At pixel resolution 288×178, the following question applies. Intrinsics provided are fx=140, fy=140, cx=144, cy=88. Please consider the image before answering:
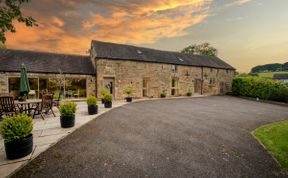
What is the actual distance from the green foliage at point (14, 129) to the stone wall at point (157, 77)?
11039 millimetres

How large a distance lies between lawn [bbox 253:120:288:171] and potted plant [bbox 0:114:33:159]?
6.65m

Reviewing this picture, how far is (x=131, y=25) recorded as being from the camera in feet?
47.7

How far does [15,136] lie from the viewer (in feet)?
11.2

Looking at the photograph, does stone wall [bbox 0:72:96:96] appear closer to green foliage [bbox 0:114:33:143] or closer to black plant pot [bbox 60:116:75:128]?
black plant pot [bbox 60:116:75:128]

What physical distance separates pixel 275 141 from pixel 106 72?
44.7 ft

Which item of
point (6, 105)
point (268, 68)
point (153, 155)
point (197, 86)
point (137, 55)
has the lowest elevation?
point (153, 155)

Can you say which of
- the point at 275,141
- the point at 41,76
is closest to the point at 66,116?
the point at 275,141

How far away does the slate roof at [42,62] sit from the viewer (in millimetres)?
12859

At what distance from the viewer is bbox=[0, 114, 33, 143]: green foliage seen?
11.1ft

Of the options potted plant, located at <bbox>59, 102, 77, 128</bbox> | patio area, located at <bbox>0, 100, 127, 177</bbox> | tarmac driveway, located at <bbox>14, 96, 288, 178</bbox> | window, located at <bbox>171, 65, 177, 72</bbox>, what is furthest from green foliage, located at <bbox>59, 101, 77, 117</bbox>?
window, located at <bbox>171, 65, 177, 72</bbox>

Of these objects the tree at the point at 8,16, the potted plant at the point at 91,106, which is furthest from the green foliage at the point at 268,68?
the tree at the point at 8,16

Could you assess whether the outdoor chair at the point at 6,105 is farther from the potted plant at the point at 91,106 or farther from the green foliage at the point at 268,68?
the green foliage at the point at 268,68

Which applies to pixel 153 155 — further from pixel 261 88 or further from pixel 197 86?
pixel 261 88

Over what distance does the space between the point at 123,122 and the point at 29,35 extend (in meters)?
Answer: 11.5
